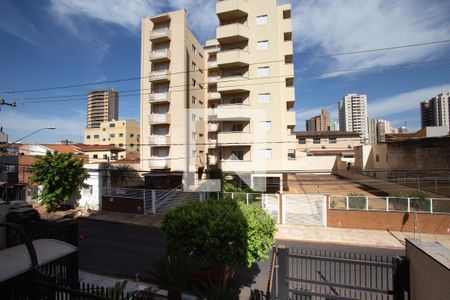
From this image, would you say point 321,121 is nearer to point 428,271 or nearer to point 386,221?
point 386,221

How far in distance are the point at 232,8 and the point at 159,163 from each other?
1941 centimetres

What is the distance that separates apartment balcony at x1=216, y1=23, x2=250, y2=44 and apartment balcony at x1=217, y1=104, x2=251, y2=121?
7.49 metres

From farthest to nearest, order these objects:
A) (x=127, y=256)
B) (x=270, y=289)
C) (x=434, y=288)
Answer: (x=127, y=256) < (x=270, y=289) < (x=434, y=288)

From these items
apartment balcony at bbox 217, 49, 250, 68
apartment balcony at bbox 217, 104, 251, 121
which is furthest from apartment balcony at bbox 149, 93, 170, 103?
apartment balcony at bbox 217, 104, 251, 121

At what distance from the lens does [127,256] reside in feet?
44.1

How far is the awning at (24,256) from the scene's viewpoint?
5573 millimetres

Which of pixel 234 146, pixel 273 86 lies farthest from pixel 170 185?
pixel 273 86

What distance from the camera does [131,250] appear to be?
47.0ft

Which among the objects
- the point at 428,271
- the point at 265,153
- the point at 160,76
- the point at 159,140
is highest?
the point at 160,76

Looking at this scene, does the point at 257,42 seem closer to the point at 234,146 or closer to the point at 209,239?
the point at 234,146

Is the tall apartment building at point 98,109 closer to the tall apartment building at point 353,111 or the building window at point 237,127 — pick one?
A: the tall apartment building at point 353,111

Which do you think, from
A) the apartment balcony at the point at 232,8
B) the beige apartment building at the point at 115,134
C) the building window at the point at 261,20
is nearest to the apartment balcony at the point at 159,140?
the apartment balcony at the point at 232,8

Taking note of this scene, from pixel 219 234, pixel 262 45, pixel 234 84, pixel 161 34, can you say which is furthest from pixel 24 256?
pixel 161 34

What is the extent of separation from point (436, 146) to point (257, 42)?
1967cm
